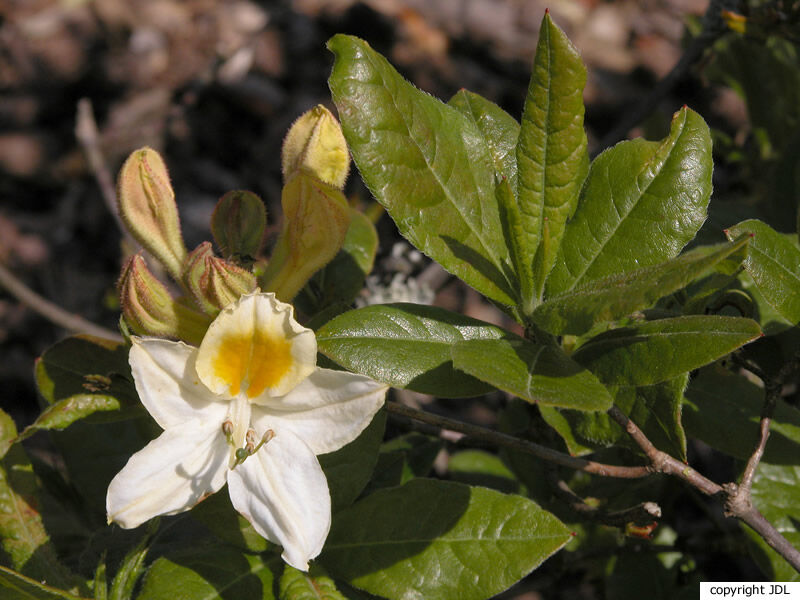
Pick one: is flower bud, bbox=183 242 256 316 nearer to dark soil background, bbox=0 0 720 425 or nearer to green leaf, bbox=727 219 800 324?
green leaf, bbox=727 219 800 324

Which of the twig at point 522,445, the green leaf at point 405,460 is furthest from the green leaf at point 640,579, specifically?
the twig at point 522,445

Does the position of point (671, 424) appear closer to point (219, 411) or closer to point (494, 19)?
point (219, 411)

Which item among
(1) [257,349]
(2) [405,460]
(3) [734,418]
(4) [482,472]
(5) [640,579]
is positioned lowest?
(4) [482,472]

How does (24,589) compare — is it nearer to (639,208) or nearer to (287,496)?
(287,496)

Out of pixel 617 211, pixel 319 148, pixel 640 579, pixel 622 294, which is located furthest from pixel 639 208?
pixel 640 579

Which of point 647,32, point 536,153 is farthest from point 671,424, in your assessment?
point 647,32

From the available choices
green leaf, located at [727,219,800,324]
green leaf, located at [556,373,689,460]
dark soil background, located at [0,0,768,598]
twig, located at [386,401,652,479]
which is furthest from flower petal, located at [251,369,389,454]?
dark soil background, located at [0,0,768,598]
